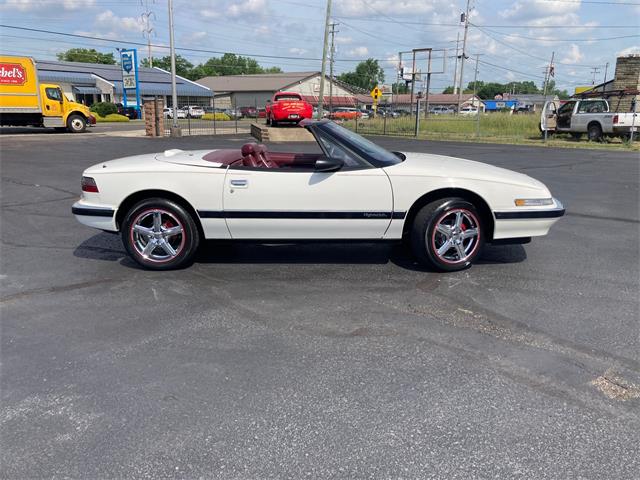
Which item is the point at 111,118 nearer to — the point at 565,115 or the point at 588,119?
the point at 565,115

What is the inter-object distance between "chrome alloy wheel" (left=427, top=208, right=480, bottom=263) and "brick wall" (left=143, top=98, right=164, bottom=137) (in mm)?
23803

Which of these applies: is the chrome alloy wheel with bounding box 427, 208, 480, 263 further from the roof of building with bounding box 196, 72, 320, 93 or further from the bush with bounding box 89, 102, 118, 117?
the roof of building with bounding box 196, 72, 320, 93

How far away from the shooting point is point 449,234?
15.6ft

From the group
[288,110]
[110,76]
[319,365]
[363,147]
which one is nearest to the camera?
[319,365]

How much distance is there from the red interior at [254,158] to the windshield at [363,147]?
0.90 ft

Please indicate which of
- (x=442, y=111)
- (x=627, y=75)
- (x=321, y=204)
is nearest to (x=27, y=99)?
(x=321, y=204)

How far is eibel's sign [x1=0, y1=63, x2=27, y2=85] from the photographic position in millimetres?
24047

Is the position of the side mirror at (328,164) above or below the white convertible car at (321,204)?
above

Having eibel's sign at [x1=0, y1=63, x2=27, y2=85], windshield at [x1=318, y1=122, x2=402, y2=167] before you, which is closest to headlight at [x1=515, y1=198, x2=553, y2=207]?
windshield at [x1=318, y1=122, x2=402, y2=167]

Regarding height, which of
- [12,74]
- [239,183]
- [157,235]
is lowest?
[157,235]

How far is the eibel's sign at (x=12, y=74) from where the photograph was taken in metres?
24.0

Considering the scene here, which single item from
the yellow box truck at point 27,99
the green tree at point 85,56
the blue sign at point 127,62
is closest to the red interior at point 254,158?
the yellow box truck at point 27,99

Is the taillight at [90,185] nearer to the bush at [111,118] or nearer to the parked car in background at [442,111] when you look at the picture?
the bush at [111,118]

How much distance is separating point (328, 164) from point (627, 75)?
1168 inches
